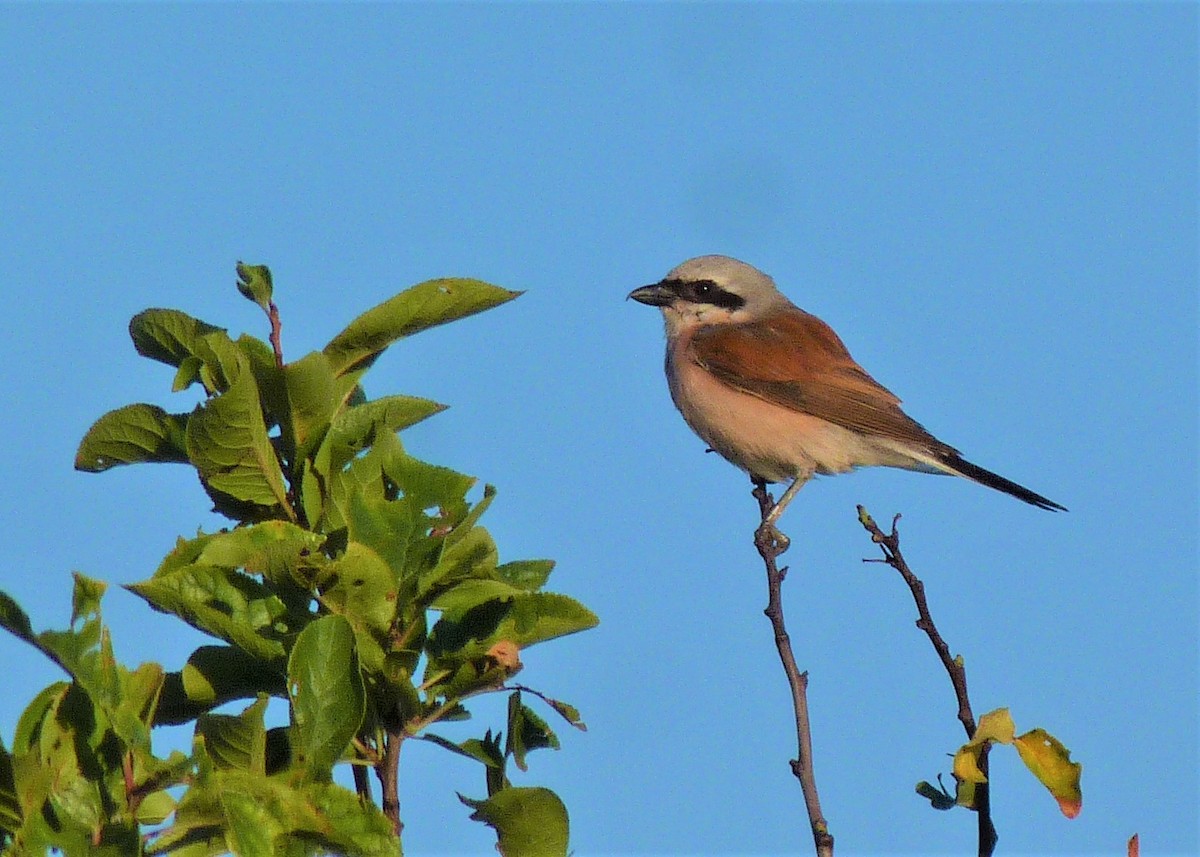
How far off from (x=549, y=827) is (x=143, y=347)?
117 centimetres

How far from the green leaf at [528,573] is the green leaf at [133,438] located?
0.63m

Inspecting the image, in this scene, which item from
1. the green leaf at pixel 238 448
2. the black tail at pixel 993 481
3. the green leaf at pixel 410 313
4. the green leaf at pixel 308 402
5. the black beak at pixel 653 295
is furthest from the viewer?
the black beak at pixel 653 295

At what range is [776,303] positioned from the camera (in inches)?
306

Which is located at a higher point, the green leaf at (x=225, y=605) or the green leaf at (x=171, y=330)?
the green leaf at (x=171, y=330)

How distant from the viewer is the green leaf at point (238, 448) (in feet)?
7.63

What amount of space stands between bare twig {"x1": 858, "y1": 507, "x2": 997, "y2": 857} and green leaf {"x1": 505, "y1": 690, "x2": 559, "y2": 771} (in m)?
0.76

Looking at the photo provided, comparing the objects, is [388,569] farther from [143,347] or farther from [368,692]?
[143,347]

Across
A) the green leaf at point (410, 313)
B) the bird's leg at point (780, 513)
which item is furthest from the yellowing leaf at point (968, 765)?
the bird's leg at point (780, 513)

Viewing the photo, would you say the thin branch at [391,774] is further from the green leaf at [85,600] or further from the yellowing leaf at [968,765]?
the yellowing leaf at [968,765]

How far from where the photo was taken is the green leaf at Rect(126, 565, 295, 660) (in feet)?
7.17

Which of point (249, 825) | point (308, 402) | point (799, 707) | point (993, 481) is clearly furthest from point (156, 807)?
point (993, 481)

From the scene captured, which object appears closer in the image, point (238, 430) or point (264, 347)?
point (238, 430)

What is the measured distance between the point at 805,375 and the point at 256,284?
470 centimetres

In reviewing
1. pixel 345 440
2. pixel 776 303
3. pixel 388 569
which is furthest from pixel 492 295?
pixel 776 303
